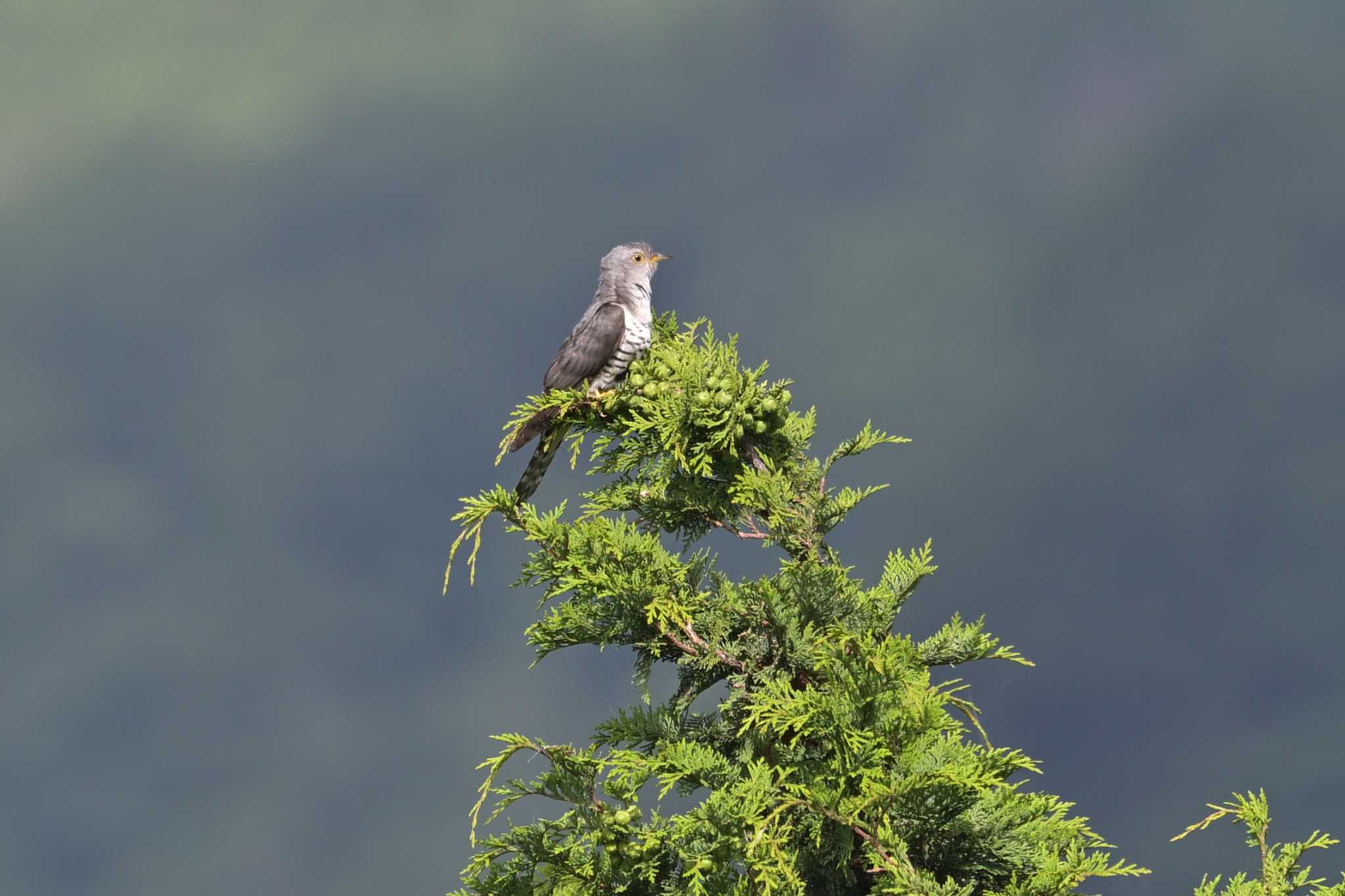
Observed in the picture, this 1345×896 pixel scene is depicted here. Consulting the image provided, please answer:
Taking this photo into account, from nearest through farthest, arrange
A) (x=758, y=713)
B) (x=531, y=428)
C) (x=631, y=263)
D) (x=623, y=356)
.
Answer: (x=758, y=713)
(x=531, y=428)
(x=623, y=356)
(x=631, y=263)

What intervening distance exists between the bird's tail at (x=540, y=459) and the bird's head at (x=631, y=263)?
8.39ft

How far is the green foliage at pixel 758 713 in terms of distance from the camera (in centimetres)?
674

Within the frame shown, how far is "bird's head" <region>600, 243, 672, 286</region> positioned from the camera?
473 inches

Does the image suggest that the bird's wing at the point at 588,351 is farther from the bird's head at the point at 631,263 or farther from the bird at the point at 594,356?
the bird's head at the point at 631,263

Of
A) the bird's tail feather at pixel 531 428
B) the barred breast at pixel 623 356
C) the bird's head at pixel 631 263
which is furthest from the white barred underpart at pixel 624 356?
the bird's head at pixel 631 263

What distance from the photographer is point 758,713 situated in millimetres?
7012

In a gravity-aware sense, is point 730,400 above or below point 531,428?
below

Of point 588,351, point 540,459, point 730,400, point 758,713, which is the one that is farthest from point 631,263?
point 758,713

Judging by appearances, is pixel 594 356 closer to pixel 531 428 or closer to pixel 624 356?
pixel 624 356

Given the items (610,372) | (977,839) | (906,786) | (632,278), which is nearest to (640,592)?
(906,786)

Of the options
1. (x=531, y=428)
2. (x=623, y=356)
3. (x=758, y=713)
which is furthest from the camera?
(x=623, y=356)

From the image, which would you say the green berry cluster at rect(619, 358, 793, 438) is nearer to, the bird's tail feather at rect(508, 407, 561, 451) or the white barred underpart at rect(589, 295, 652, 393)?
the bird's tail feather at rect(508, 407, 561, 451)

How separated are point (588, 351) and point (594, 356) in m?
0.08

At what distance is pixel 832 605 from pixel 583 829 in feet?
7.40
